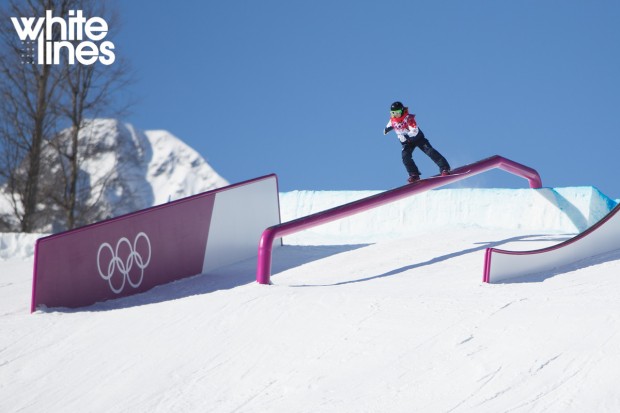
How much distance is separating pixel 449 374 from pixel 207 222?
5779 mm

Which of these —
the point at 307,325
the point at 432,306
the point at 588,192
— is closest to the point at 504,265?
the point at 432,306

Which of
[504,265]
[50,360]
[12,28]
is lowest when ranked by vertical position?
[50,360]

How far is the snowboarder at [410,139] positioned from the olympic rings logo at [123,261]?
326cm

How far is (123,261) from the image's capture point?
29.9 feet

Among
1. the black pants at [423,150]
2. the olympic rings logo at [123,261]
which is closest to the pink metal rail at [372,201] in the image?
the black pants at [423,150]

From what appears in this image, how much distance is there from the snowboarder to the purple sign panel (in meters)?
2.62

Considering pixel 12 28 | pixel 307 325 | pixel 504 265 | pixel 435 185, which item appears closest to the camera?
pixel 307 325

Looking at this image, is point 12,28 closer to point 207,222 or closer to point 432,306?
point 207,222

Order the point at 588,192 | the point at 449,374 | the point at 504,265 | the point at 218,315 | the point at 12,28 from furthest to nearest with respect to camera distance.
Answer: the point at 12,28 → the point at 588,192 → the point at 504,265 → the point at 218,315 → the point at 449,374

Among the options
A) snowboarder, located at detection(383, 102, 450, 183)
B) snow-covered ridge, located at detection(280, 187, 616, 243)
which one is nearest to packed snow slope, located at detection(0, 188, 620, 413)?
snowboarder, located at detection(383, 102, 450, 183)

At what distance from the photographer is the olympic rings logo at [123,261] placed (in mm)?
8859

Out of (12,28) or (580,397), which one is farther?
(12,28)

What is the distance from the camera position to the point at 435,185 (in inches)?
391

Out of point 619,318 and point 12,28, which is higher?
point 12,28
